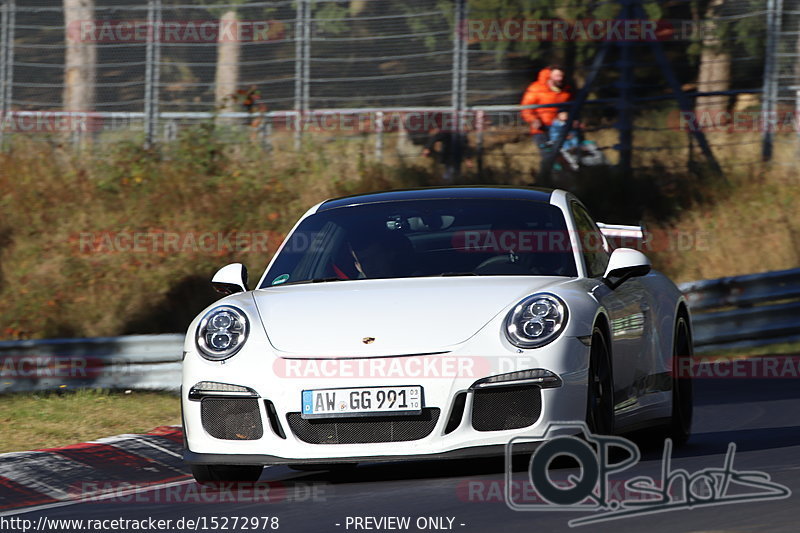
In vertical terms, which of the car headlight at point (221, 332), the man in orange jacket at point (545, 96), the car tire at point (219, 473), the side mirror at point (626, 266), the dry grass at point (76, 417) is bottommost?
the dry grass at point (76, 417)

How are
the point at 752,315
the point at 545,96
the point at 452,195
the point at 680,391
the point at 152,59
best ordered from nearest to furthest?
the point at 452,195 → the point at 680,391 → the point at 752,315 → the point at 545,96 → the point at 152,59

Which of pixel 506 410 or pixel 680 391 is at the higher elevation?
pixel 506 410

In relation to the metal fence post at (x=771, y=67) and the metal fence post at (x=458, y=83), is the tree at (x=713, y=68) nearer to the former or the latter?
the metal fence post at (x=771, y=67)

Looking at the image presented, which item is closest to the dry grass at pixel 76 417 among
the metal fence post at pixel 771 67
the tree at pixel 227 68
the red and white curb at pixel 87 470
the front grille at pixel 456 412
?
the red and white curb at pixel 87 470

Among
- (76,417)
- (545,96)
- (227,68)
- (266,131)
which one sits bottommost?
(76,417)

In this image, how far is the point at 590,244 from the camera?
26.3 ft

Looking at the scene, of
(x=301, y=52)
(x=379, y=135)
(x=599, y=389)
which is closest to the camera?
(x=599, y=389)

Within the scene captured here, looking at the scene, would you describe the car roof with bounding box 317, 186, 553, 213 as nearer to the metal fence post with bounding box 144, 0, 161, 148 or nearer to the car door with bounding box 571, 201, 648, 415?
the car door with bounding box 571, 201, 648, 415

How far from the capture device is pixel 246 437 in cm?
674

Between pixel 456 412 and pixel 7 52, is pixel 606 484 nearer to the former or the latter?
pixel 456 412

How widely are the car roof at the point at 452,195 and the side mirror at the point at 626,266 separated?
2.30 ft

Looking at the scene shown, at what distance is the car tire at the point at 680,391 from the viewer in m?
8.34

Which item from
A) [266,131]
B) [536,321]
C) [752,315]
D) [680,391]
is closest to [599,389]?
[536,321]

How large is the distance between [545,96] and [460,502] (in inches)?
514
